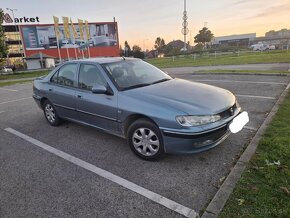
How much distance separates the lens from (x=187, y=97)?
146 inches

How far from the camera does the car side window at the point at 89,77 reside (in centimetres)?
435

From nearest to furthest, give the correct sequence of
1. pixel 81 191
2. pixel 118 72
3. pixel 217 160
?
1. pixel 81 191
2. pixel 217 160
3. pixel 118 72

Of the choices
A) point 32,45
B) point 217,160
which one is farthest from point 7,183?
point 32,45

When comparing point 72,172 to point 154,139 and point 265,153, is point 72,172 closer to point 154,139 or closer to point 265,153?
point 154,139

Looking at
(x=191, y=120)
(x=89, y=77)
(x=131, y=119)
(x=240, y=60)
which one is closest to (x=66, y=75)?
(x=89, y=77)

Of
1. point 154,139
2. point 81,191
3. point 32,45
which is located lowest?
point 81,191

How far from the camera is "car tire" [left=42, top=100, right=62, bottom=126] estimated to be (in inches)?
220

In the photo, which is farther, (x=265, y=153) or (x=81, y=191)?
(x=265, y=153)

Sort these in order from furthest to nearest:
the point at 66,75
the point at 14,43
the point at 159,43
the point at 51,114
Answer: the point at 159,43, the point at 14,43, the point at 51,114, the point at 66,75

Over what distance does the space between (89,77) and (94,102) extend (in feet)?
1.81

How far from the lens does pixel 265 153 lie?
11.8 ft

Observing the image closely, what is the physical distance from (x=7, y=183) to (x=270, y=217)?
3.27 m

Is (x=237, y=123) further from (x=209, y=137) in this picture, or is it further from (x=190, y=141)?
(x=190, y=141)

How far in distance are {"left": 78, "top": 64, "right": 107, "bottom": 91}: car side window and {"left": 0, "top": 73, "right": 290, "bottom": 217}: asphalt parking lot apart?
1.06m
